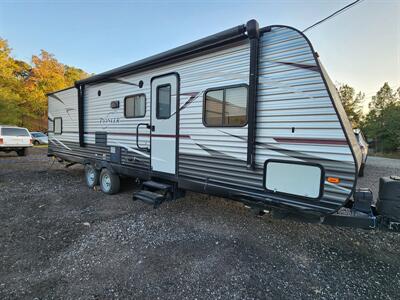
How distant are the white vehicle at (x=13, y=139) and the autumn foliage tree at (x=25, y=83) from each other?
9.27m

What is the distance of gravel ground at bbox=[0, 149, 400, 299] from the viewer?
8.40ft

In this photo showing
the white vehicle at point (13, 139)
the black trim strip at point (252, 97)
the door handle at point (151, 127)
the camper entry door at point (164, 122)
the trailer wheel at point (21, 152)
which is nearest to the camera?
the black trim strip at point (252, 97)

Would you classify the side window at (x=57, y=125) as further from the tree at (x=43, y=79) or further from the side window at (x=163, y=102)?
the tree at (x=43, y=79)

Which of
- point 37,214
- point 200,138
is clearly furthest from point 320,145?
point 37,214

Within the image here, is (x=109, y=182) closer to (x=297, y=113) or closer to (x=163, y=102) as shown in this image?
(x=163, y=102)

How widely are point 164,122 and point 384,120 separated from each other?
43.6m

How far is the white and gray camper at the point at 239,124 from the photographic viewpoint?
269cm

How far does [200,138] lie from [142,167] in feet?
5.92

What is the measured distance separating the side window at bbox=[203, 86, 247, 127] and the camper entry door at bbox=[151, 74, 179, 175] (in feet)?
2.63

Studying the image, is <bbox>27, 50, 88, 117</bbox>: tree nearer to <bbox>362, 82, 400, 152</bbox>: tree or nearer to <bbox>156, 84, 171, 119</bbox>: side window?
<bbox>156, 84, 171, 119</bbox>: side window

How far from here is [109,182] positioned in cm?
594

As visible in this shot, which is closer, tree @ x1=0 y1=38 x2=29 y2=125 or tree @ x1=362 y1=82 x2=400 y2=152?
tree @ x1=0 y1=38 x2=29 y2=125

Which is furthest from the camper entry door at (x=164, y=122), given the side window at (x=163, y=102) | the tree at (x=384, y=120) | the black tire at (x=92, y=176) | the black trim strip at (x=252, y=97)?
the tree at (x=384, y=120)

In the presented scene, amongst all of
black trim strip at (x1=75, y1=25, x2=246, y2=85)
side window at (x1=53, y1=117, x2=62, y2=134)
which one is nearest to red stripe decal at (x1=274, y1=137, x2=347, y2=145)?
black trim strip at (x1=75, y1=25, x2=246, y2=85)
